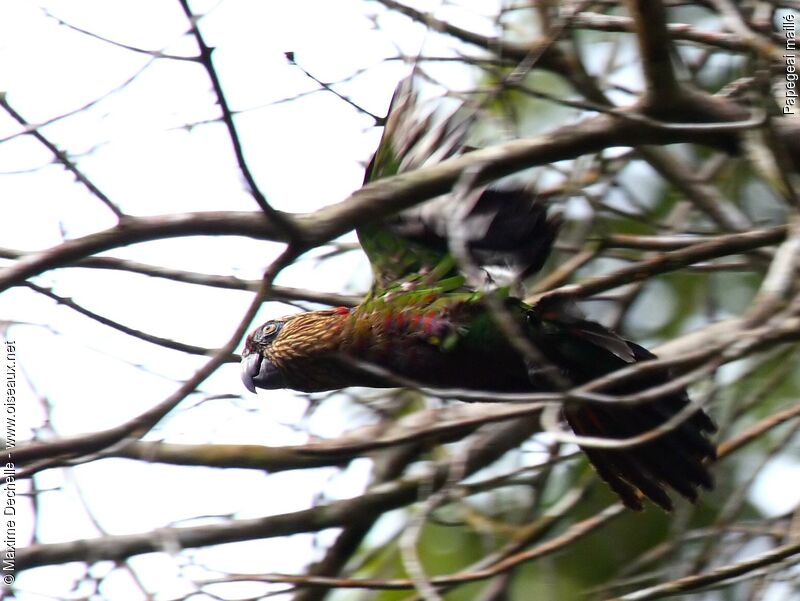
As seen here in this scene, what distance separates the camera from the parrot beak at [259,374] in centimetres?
330

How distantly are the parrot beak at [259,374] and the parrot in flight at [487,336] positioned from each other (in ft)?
0.73

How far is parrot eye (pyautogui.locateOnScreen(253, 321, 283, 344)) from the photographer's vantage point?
3375 millimetres

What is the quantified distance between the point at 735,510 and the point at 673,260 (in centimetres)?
113

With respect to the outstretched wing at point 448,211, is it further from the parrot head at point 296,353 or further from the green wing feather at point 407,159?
the parrot head at point 296,353

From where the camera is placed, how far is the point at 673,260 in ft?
8.70

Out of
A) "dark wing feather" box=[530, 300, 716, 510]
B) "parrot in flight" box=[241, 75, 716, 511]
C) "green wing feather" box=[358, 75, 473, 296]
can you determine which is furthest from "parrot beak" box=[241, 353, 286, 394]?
"dark wing feather" box=[530, 300, 716, 510]

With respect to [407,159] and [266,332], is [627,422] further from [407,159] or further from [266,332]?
[266,332]

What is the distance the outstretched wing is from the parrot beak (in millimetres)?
481

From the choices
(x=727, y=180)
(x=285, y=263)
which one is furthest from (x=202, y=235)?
(x=727, y=180)

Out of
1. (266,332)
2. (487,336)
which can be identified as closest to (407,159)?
(487,336)

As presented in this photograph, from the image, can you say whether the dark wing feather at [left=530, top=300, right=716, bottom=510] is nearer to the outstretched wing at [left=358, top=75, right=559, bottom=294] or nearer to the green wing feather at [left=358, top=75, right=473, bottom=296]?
the outstretched wing at [left=358, top=75, right=559, bottom=294]

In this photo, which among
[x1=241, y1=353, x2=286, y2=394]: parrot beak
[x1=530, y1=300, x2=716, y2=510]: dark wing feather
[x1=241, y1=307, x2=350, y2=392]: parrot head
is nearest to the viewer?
[x1=530, y1=300, x2=716, y2=510]: dark wing feather

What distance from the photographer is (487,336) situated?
2.91 m

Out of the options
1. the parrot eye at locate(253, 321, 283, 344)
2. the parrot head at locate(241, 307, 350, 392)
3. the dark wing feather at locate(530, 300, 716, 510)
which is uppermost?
the parrot eye at locate(253, 321, 283, 344)
